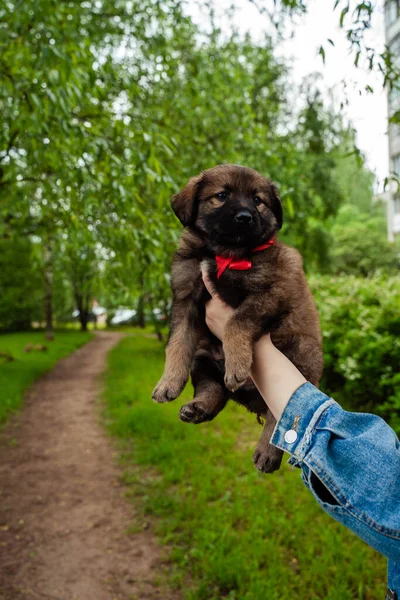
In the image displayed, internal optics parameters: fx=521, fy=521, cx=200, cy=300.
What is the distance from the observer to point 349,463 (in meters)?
1.50

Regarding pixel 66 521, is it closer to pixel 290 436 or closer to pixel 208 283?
pixel 208 283

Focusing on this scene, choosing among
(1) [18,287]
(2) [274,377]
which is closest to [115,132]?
(2) [274,377]

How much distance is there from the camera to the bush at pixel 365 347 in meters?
6.60

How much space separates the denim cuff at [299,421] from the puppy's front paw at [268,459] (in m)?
0.61

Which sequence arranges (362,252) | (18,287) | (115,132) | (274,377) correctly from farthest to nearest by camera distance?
(362,252) → (18,287) → (115,132) → (274,377)

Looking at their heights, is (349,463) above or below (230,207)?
below

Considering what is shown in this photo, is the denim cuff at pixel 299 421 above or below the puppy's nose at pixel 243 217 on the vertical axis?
below

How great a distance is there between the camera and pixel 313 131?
20.7 metres

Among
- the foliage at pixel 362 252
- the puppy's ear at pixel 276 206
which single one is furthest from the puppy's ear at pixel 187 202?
the foliage at pixel 362 252

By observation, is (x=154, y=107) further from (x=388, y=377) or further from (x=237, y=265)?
(x=237, y=265)

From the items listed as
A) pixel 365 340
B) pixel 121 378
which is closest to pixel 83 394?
pixel 121 378

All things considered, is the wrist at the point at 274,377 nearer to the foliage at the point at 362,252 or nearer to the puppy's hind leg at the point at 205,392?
the puppy's hind leg at the point at 205,392

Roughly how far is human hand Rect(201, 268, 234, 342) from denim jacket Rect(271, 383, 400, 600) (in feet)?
2.56

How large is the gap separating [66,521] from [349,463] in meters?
6.17
